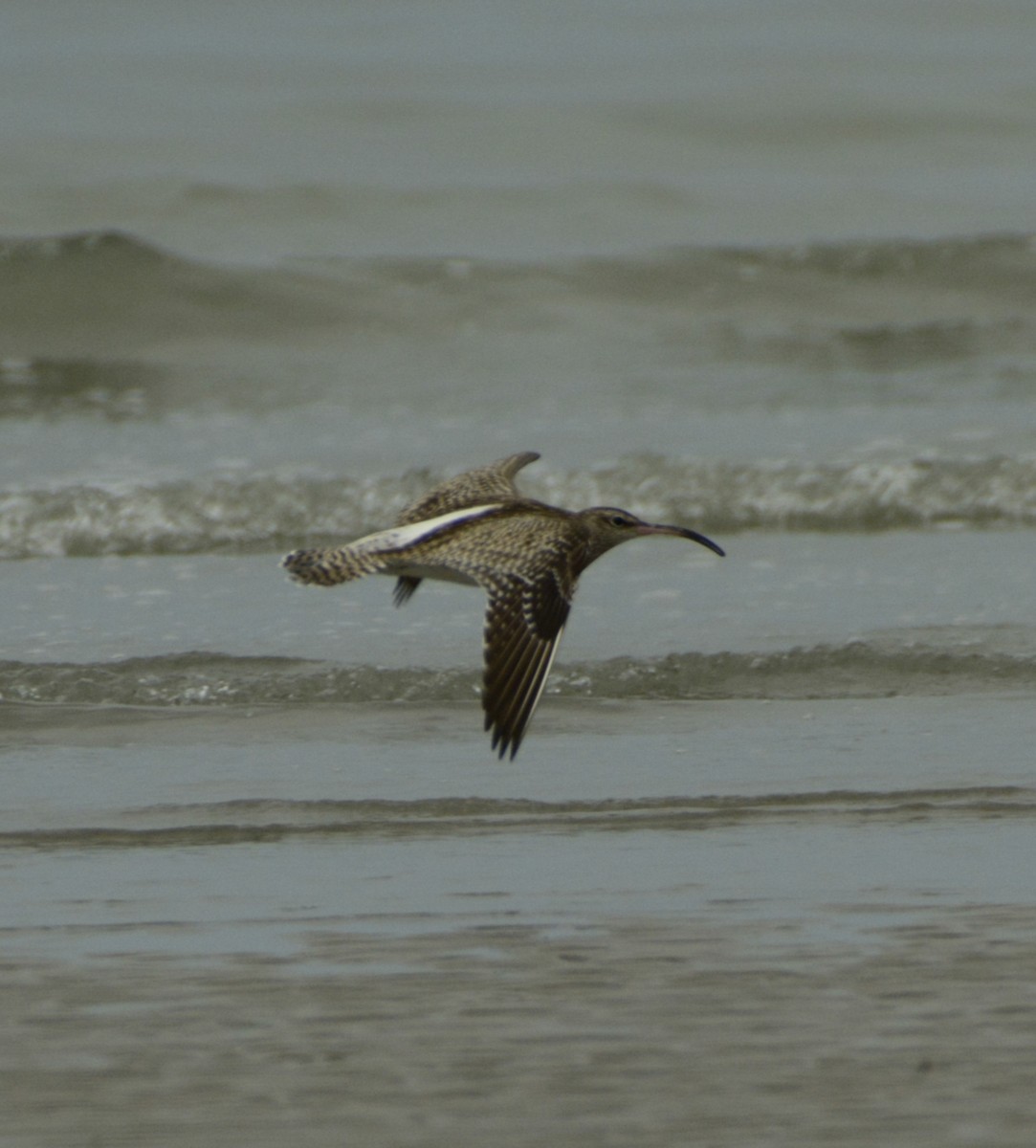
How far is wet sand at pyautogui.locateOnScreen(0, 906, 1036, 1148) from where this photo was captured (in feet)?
10.0

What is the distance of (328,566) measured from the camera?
19.7 ft

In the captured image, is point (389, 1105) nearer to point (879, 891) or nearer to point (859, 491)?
point (879, 891)

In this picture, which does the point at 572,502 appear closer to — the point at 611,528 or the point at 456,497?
the point at 456,497

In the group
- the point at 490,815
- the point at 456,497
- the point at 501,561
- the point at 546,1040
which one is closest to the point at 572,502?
the point at 456,497

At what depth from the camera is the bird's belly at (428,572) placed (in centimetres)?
611

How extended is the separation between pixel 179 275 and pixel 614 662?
409 inches

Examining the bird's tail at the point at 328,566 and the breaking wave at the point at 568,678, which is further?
the breaking wave at the point at 568,678

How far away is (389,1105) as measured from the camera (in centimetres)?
312

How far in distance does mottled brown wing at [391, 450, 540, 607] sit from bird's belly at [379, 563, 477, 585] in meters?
0.44

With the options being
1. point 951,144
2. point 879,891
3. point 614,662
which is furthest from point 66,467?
point 951,144

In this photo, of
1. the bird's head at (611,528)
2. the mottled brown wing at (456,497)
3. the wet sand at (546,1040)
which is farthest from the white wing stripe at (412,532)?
the wet sand at (546,1040)

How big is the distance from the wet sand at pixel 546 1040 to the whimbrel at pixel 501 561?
1145mm

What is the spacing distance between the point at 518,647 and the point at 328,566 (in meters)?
0.93

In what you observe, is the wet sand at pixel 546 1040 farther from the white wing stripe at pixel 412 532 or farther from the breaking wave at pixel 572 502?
the breaking wave at pixel 572 502
